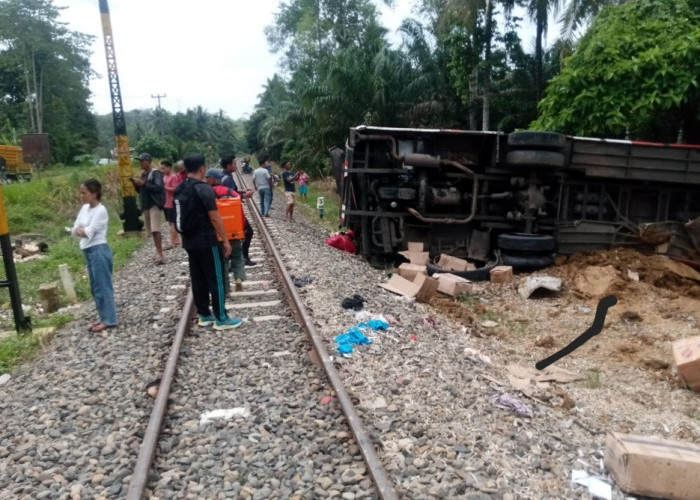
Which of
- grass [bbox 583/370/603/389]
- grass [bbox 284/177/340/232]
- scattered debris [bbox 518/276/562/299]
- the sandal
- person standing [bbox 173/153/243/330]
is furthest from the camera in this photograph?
grass [bbox 284/177/340/232]

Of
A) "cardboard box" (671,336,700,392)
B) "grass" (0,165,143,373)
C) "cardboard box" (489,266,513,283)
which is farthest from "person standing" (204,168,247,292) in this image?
"cardboard box" (671,336,700,392)

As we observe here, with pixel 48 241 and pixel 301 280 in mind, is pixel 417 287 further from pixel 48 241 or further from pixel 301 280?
pixel 48 241

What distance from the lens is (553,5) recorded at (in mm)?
17781

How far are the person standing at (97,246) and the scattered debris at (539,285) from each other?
5.17 meters

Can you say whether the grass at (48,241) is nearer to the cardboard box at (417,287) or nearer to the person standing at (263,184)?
the person standing at (263,184)

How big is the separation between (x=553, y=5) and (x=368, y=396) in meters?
17.7

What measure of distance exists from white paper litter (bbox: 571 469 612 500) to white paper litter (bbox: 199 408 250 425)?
7.03ft

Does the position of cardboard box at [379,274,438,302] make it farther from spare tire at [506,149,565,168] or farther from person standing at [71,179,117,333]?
person standing at [71,179,117,333]

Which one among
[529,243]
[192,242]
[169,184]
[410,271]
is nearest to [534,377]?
[410,271]

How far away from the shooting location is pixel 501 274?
311 inches

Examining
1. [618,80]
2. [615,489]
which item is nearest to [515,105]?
[618,80]

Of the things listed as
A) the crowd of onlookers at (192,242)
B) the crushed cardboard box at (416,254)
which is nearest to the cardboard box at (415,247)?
the crushed cardboard box at (416,254)

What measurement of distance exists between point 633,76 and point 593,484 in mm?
8269

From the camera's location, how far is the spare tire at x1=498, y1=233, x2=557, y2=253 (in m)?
8.09
